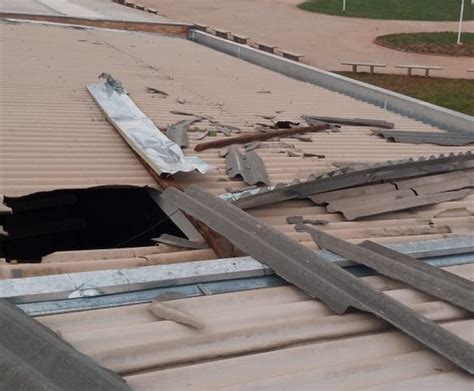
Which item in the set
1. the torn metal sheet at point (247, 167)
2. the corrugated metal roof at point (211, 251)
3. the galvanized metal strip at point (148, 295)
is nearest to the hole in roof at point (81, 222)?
the corrugated metal roof at point (211, 251)

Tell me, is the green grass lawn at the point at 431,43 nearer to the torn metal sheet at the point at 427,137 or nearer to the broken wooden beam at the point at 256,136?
the torn metal sheet at the point at 427,137

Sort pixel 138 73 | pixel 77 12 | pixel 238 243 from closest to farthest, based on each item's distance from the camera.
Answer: pixel 238 243
pixel 138 73
pixel 77 12

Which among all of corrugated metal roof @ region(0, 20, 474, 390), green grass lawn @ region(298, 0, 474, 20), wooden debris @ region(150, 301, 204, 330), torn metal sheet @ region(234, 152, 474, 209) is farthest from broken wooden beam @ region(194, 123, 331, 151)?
green grass lawn @ region(298, 0, 474, 20)

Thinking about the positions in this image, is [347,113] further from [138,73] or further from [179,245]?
[179,245]

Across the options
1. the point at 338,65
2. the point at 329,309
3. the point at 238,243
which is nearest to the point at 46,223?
the point at 238,243

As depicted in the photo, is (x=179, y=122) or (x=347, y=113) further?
(x=347, y=113)

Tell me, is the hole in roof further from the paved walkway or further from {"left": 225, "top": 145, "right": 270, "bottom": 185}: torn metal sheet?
the paved walkway
